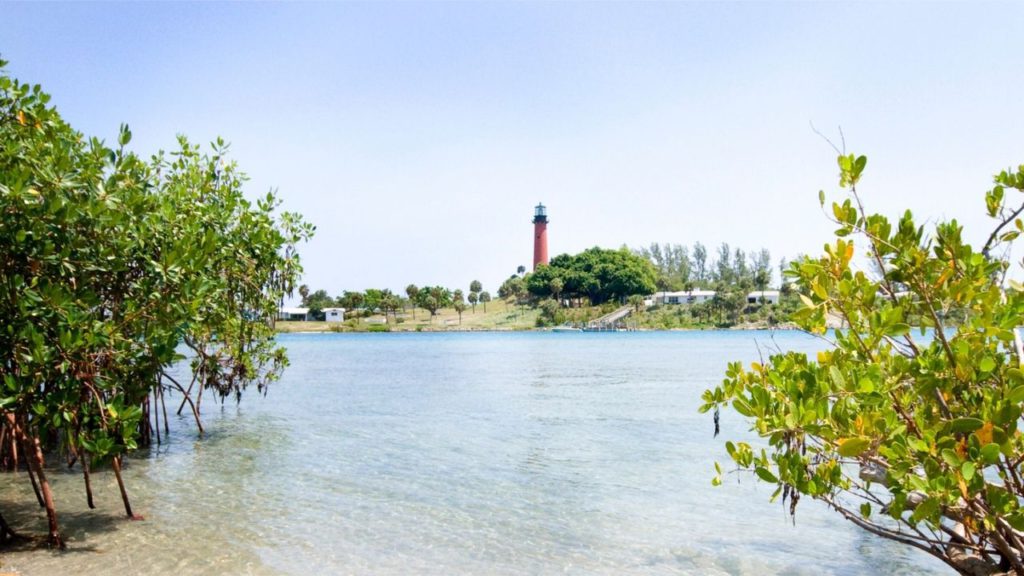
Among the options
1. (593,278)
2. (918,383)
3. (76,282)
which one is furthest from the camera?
(593,278)

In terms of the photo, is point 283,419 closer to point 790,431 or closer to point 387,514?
point 387,514

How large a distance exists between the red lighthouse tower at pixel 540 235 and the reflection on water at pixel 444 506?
112 m

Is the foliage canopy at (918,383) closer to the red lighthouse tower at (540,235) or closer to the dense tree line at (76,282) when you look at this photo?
the dense tree line at (76,282)

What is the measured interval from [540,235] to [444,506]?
125 m

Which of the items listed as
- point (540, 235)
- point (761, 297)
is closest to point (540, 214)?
point (540, 235)

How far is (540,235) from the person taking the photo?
445ft

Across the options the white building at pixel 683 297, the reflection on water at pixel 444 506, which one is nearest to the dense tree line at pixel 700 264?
the white building at pixel 683 297

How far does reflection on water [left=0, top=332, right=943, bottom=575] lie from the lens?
8.80 m

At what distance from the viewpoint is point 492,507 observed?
1148 cm

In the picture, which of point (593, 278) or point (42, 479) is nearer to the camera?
point (42, 479)

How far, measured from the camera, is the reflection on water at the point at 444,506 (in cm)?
880

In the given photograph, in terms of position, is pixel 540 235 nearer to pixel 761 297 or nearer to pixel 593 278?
pixel 593 278

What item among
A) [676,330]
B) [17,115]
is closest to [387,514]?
[17,115]

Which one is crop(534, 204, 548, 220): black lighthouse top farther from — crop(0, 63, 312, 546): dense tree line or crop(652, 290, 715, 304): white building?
crop(0, 63, 312, 546): dense tree line
